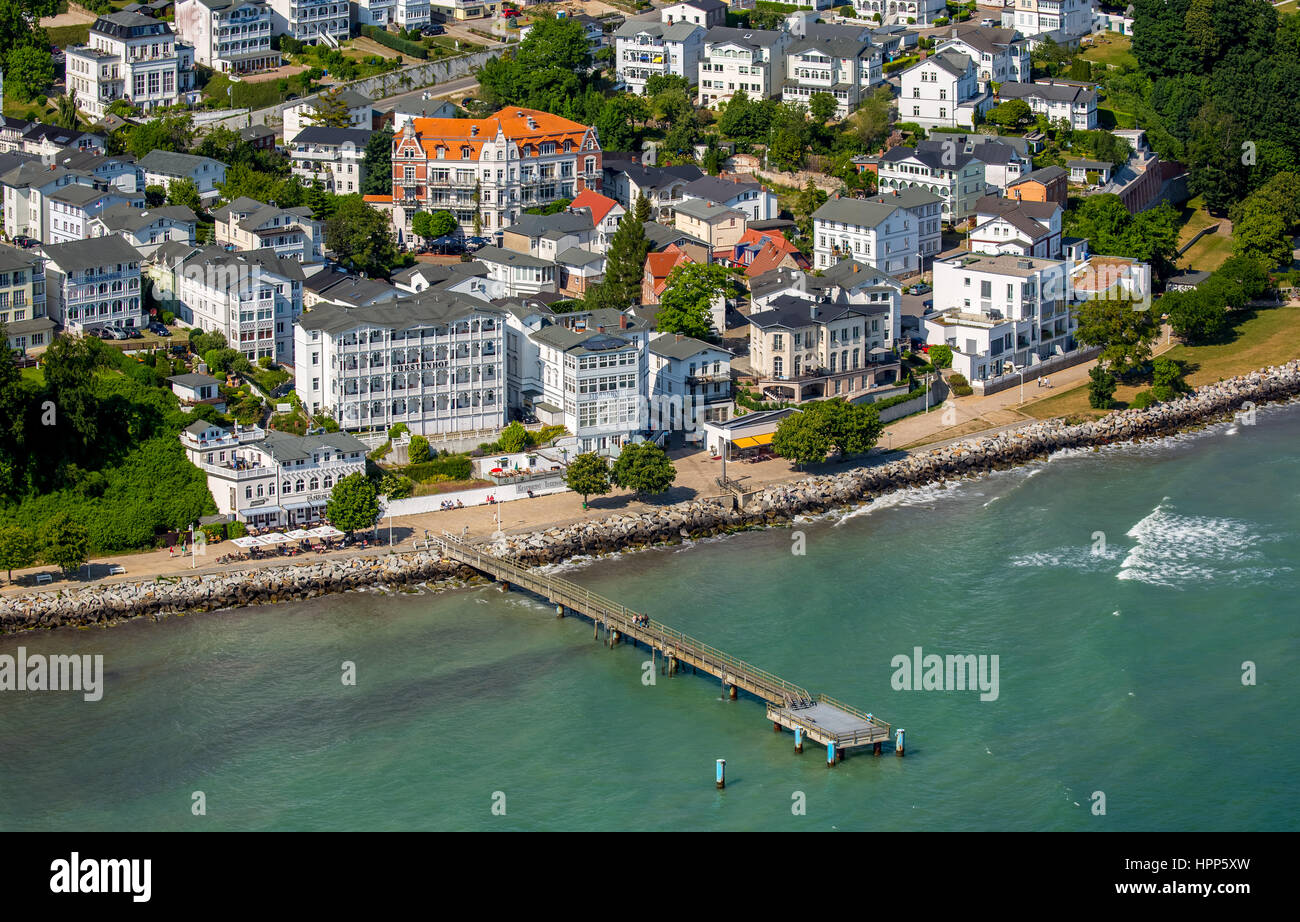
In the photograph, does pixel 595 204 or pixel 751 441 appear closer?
pixel 751 441

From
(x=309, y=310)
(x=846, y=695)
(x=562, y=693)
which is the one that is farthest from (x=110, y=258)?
(x=846, y=695)

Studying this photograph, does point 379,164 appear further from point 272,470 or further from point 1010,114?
point 1010,114

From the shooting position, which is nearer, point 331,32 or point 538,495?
point 538,495

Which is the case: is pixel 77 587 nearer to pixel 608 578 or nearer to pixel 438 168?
pixel 608 578

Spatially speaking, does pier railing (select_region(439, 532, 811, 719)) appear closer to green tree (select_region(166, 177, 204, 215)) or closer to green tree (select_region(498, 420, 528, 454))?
green tree (select_region(498, 420, 528, 454))

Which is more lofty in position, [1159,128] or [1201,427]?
[1159,128]

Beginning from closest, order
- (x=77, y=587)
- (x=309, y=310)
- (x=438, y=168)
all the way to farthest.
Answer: (x=77, y=587) < (x=309, y=310) < (x=438, y=168)

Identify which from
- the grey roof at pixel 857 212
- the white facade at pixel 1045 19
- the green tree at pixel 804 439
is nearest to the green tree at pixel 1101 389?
the green tree at pixel 804 439

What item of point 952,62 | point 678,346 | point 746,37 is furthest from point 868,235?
point 746,37
